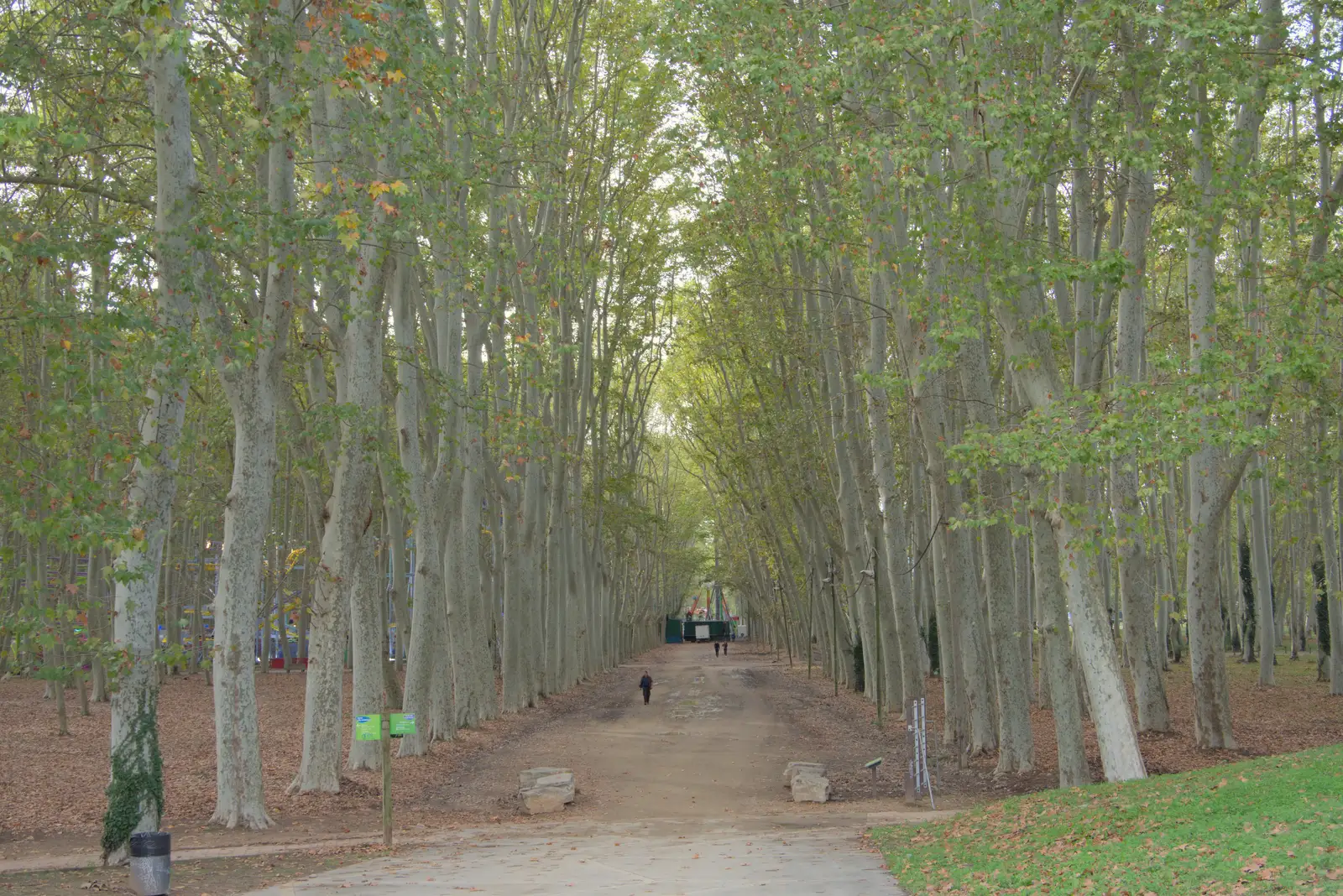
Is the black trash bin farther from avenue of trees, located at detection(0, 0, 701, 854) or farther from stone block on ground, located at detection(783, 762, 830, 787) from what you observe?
stone block on ground, located at detection(783, 762, 830, 787)

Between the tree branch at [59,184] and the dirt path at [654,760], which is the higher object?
the tree branch at [59,184]

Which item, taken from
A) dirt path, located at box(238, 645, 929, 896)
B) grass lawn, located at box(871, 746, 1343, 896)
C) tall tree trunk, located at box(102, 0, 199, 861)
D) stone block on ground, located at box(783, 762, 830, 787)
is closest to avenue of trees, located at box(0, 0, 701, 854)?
tall tree trunk, located at box(102, 0, 199, 861)

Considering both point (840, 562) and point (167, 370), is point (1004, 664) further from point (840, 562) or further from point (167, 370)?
point (840, 562)

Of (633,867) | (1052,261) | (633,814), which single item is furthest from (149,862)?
(1052,261)

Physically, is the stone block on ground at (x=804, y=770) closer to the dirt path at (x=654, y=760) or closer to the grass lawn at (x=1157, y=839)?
the dirt path at (x=654, y=760)

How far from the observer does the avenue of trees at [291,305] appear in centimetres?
1057

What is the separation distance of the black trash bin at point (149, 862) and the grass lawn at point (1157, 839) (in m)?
5.68

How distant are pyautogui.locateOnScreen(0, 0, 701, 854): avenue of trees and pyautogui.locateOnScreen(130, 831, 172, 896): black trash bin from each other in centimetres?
148

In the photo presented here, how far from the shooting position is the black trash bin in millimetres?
9641

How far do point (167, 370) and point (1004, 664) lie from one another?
11.0 meters

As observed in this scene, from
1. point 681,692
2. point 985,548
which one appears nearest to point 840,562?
point 681,692

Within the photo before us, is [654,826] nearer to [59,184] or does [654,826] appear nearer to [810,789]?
[810,789]

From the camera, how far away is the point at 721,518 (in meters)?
69.1

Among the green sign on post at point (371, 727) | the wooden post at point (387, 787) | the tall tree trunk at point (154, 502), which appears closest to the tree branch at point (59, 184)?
the tall tree trunk at point (154, 502)
